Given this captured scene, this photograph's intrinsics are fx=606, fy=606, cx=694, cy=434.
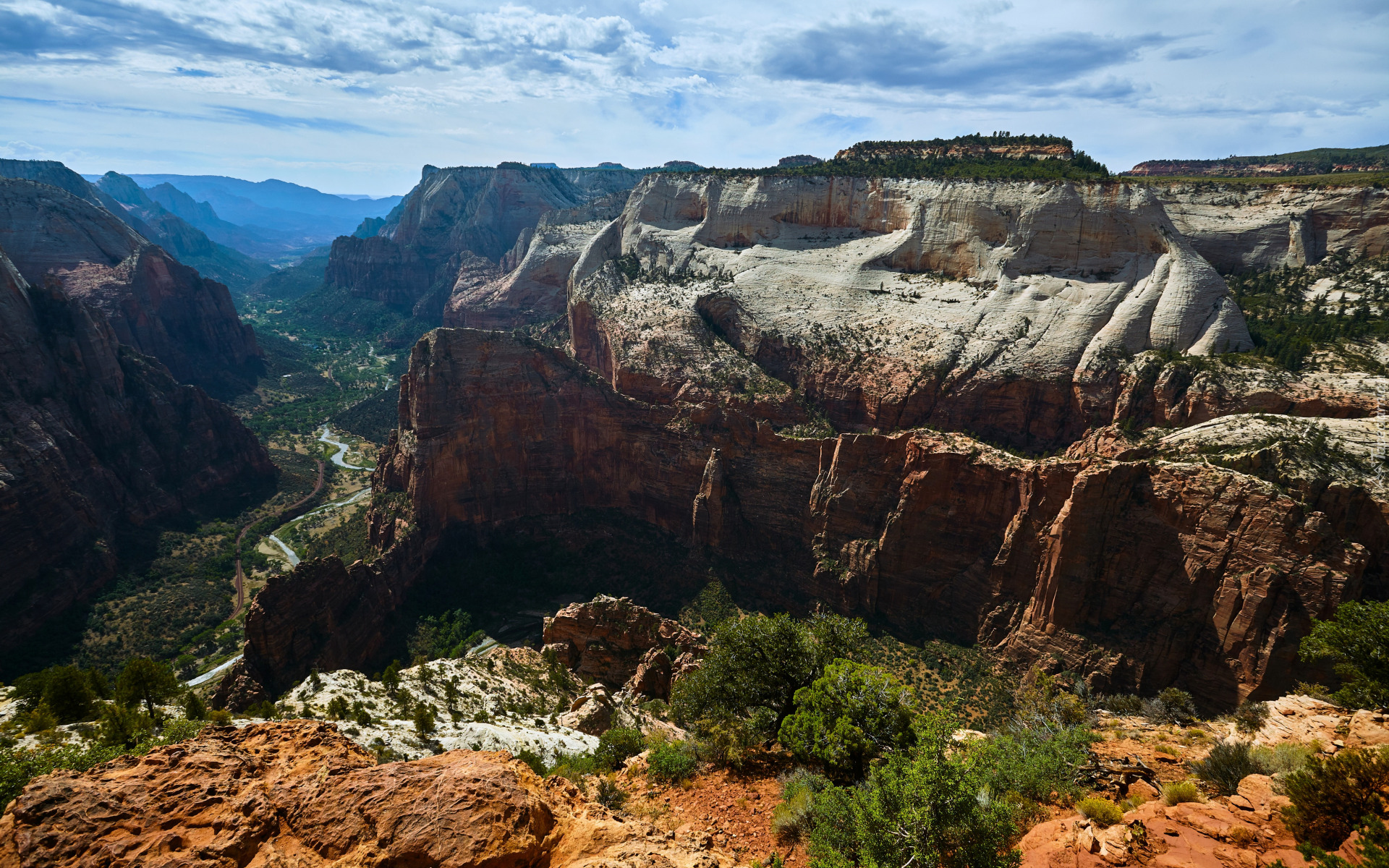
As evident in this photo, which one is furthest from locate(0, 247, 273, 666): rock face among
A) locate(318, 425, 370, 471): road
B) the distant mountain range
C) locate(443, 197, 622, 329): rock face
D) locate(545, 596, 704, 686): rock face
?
the distant mountain range

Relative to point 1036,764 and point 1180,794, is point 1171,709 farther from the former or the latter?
point 1180,794

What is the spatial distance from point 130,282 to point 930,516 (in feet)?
445

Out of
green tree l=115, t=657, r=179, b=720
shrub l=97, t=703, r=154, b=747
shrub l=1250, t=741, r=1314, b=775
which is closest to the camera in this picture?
shrub l=1250, t=741, r=1314, b=775

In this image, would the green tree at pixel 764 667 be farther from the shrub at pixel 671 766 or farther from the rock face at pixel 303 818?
the rock face at pixel 303 818

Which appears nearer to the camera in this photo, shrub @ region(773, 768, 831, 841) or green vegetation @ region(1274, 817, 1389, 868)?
green vegetation @ region(1274, 817, 1389, 868)

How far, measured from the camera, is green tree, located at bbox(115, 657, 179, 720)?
78.1ft

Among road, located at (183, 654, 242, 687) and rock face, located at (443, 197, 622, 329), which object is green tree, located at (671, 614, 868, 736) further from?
rock face, located at (443, 197, 622, 329)

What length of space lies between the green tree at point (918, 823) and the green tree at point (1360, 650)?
15856 mm

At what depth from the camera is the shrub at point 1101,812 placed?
14234mm

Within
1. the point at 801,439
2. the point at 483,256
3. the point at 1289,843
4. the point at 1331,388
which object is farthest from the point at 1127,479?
the point at 483,256

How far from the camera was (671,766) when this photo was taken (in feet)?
65.5

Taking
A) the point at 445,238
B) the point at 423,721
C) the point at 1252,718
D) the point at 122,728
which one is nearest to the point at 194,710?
the point at 122,728

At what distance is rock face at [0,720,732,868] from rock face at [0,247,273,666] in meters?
57.4

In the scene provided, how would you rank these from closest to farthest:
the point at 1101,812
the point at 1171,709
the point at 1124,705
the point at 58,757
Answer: the point at 1101,812 < the point at 58,757 < the point at 1124,705 < the point at 1171,709
